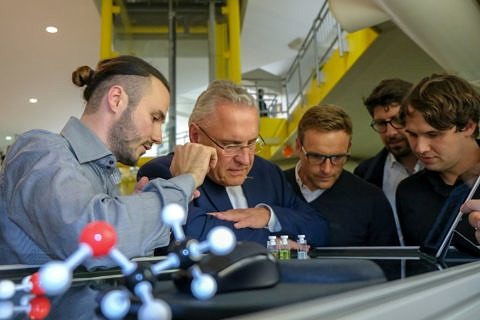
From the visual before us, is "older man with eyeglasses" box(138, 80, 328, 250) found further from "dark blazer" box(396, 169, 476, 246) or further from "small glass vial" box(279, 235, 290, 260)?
"dark blazer" box(396, 169, 476, 246)

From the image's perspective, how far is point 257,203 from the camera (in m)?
1.28

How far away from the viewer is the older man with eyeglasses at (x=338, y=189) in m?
1.37

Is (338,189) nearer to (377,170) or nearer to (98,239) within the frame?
(377,170)

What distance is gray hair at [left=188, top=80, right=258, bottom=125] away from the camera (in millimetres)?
1257

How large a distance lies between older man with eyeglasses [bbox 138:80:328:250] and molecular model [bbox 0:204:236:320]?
650mm

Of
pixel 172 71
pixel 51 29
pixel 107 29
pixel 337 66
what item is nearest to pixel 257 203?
pixel 172 71

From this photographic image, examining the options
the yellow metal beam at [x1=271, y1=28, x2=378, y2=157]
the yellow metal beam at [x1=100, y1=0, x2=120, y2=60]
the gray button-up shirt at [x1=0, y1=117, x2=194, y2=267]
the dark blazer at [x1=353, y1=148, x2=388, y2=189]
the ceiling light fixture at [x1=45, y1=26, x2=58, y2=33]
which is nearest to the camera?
the gray button-up shirt at [x1=0, y1=117, x2=194, y2=267]

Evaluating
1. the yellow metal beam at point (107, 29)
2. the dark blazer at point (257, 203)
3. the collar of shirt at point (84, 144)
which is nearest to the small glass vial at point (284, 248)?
the dark blazer at point (257, 203)

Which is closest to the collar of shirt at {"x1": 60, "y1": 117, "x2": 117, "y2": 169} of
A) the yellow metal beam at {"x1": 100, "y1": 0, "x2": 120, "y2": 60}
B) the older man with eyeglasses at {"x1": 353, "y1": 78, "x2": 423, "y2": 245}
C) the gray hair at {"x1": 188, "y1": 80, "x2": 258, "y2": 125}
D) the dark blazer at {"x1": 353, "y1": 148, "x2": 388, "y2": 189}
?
the gray hair at {"x1": 188, "y1": 80, "x2": 258, "y2": 125}

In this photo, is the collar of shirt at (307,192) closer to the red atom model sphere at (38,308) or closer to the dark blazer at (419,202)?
the dark blazer at (419,202)

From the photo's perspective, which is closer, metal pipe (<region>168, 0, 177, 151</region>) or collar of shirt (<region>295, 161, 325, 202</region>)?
collar of shirt (<region>295, 161, 325, 202</region>)

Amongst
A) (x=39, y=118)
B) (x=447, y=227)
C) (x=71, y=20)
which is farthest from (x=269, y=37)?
(x=447, y=227)

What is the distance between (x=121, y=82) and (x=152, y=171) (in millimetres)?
258

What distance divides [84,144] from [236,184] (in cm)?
43
